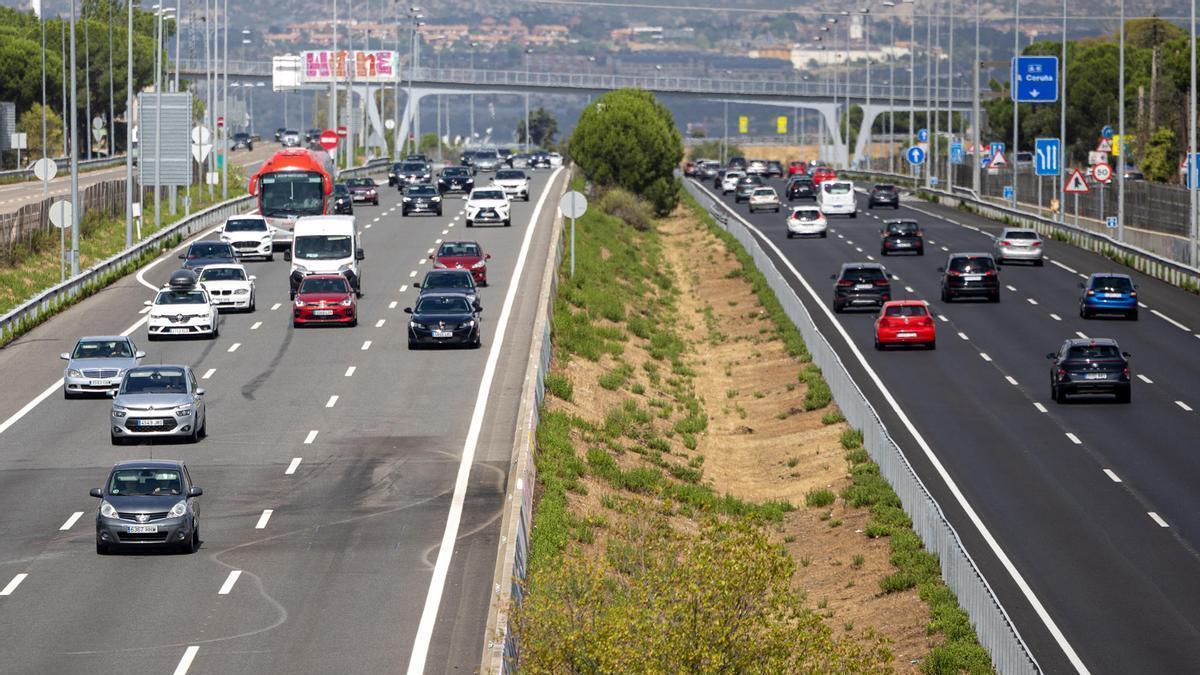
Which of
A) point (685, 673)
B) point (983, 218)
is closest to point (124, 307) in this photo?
point (685, 673)

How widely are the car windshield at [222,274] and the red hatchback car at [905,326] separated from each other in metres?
18.4

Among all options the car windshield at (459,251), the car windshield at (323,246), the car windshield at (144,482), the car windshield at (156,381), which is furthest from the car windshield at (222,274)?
the car windshield at (144,482)

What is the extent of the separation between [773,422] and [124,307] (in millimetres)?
20258

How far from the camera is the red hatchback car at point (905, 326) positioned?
172ft

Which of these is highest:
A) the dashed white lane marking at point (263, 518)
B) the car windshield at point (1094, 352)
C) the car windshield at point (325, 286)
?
the car windshield at point (325, 286)

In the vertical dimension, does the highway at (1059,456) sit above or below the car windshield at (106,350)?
below

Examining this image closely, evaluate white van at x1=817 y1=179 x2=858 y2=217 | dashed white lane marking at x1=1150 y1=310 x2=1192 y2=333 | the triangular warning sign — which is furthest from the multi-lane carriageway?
white van at x1=817 y1=179 x2=858 y2=217

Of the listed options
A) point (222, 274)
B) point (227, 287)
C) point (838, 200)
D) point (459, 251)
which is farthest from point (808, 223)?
point (227, 287)

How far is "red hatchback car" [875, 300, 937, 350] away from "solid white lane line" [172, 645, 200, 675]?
3188 cm

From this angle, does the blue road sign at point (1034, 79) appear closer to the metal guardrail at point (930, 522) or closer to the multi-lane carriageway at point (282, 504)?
the metal guardrail at point (930, 522)

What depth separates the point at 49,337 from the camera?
168 feet

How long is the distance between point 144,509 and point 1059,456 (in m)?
18.1

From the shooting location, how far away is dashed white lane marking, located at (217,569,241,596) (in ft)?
86.1

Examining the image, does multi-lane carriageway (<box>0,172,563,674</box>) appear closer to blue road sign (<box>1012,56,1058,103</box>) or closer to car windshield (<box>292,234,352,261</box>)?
car windshield (<box>292,234,352,261</box>)
